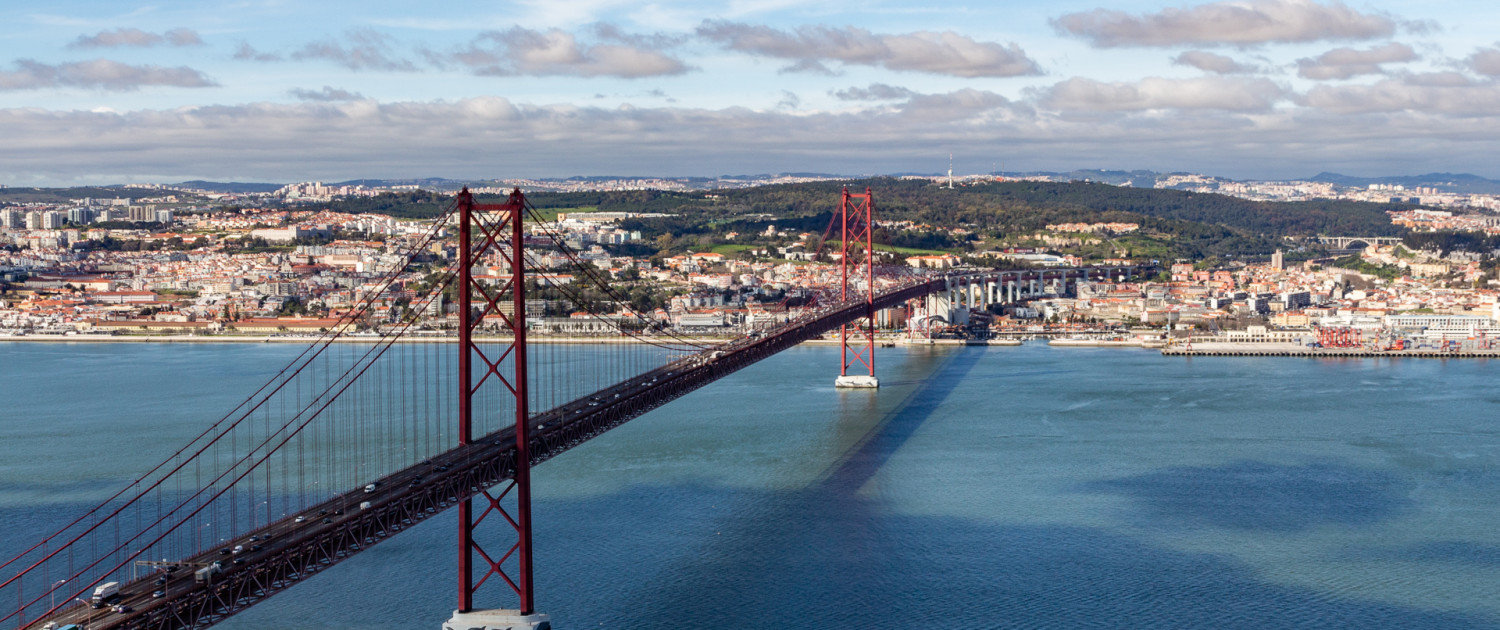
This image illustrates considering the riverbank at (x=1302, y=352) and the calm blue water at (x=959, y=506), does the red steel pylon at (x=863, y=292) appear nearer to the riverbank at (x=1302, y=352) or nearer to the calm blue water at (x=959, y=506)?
the calm blue water at (x=959, y=506)

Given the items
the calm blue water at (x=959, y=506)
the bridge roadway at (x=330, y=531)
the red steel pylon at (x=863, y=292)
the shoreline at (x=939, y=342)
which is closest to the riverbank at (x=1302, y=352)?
the shoreline at (x=939, y=342)

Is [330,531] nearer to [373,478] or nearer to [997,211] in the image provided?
[373,478]

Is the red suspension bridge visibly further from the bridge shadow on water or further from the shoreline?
the shoreline

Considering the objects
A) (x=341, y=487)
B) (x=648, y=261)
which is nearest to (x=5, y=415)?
(x=341, y=487)

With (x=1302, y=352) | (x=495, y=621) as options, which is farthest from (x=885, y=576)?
(x=1302, y=352)

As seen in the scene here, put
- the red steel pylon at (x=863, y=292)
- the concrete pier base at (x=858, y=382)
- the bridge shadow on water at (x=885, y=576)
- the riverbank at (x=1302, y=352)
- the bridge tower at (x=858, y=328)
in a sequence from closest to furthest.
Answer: the bridge shadow on water at (x=885, y=576), the concrete pier base at (x=858, y=382), the bridge tower at (x=858, y=328), the red steel pylon at (x=863, y=292), the riverbank at (x=1302, y=352)

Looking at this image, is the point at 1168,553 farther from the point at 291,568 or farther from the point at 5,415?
the point at 5,415

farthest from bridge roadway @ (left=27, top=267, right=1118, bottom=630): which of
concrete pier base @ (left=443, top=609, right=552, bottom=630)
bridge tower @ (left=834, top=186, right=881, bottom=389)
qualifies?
bridge tower @ (left=834, top=186, right=881, bottom=389)
